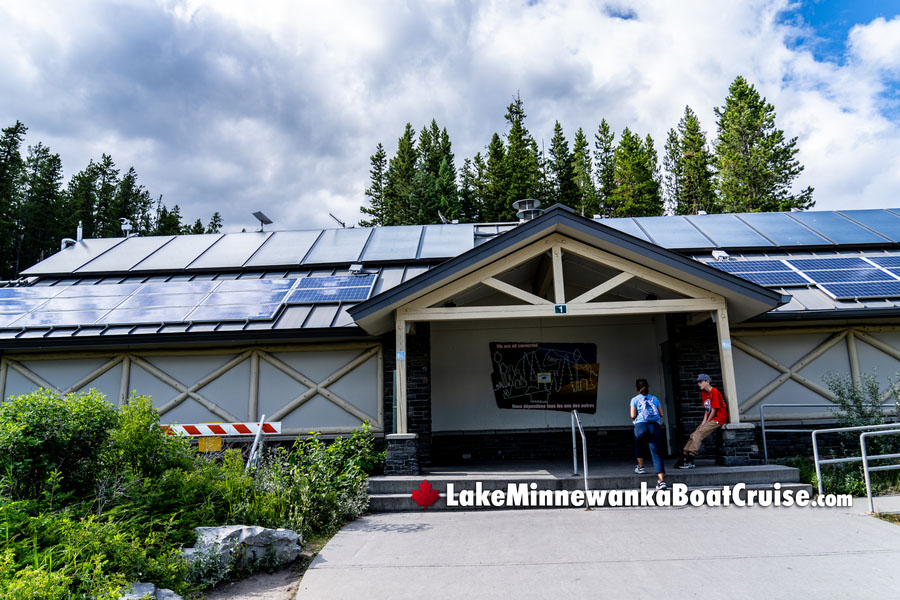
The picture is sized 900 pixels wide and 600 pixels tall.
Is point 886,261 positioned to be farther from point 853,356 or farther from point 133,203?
point 133,203

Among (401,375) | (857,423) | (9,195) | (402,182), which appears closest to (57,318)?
(401,375)

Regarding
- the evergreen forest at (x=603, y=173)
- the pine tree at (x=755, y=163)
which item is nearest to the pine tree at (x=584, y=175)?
the evergreen forest at (x=603, y=173)

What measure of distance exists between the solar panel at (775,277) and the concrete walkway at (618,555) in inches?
183

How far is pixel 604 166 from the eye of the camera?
147 feet

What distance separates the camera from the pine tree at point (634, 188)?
1549 inches

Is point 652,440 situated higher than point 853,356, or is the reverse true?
point 853,356

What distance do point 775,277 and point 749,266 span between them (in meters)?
0.71

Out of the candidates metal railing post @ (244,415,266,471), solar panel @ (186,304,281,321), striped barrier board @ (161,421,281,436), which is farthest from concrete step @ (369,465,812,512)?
solar panel @ (186,304,281,321)

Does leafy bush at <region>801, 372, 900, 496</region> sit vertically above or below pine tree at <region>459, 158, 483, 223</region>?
below

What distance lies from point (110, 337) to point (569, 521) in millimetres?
8547

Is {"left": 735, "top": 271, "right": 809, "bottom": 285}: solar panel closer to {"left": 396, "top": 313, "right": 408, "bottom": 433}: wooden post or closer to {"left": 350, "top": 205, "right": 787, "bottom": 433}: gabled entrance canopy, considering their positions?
{"left": 350, "top": 205, "right": 787, "bottom": 433}: gabled entrance canopy

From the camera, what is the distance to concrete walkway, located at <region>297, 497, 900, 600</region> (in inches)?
195

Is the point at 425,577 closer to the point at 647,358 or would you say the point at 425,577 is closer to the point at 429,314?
the point at 429,314

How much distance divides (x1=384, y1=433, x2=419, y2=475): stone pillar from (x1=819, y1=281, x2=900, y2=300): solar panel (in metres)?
8.10
